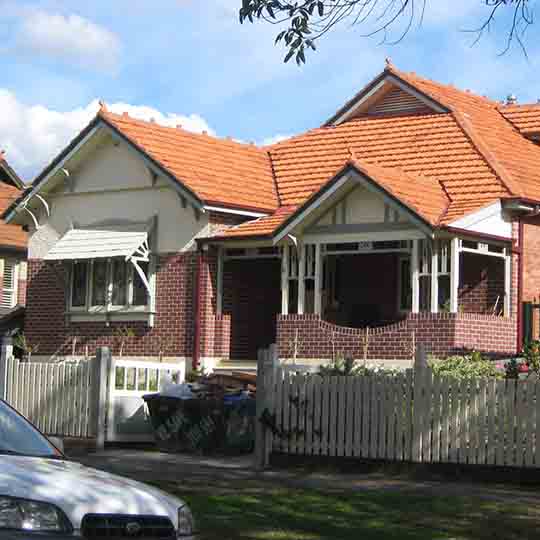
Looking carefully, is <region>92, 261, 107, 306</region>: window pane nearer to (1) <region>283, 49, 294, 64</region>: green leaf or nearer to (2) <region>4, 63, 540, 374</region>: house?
(2) <region>4, 63, 540, 374</region>: house

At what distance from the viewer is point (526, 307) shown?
957 inches

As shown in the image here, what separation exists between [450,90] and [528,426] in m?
15.6

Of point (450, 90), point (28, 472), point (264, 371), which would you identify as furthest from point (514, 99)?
point (28, 472)

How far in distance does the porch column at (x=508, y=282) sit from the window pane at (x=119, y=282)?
8199 millimetres

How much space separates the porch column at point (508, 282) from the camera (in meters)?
24.2

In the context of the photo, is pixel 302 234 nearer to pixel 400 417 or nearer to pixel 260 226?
pixel 260 226

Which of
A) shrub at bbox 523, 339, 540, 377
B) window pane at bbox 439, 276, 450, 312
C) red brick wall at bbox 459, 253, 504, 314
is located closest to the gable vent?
red brick wall at bbox 459, 253, 504, 314

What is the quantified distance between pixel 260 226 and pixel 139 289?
3229 millimetres

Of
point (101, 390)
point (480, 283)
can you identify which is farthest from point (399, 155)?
point (101, 390)

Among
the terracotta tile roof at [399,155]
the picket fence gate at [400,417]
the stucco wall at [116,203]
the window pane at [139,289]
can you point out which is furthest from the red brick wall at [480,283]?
the picket fence gate at [400,417]

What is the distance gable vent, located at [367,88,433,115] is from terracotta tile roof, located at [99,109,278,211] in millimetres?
2753

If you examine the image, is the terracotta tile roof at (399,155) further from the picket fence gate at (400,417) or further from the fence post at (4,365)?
the fence post at (4,365)

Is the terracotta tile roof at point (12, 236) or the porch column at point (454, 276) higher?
the terracotta tile roof at point (12, 236)

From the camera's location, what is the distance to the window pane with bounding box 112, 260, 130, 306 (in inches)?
1102
